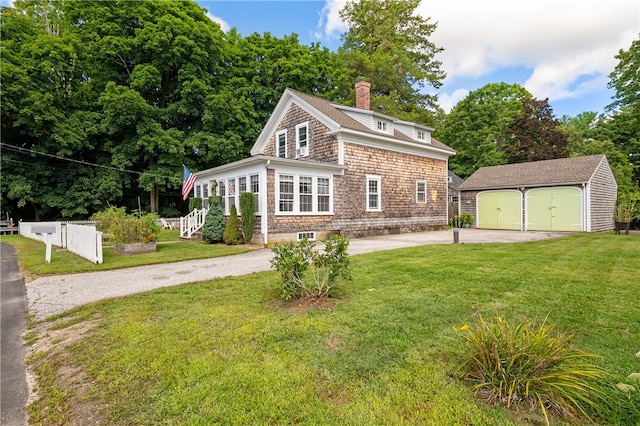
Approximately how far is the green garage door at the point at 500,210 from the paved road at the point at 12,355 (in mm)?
20742

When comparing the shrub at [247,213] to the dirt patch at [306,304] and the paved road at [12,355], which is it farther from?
the dirt patch at [306,304]

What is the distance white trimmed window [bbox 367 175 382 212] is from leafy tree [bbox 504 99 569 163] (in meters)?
19.1

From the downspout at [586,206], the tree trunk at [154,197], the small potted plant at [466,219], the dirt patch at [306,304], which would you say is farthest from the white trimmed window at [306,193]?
the tree trunk at [154,197]

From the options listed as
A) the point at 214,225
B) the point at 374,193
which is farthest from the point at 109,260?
the point at 374,193

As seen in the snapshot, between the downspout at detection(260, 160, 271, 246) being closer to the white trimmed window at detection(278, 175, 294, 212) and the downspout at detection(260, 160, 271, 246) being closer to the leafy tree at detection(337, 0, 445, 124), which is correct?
the white trimmed window at detection(278, 175, 294, 212)

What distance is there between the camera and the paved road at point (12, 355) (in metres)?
2.42

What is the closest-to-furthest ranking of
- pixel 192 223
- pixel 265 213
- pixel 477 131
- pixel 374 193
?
1. pixel 265 213
2. pixel 192 223
3. pixel 374 193
4. pixel 477 131

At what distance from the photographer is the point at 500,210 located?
61.5 feet

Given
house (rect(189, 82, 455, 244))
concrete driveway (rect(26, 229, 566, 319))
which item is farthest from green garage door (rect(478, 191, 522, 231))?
concrete driveway (rect(26, 229, 566, 319))

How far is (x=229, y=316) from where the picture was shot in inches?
161

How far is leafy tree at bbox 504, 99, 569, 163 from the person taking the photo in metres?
26.1

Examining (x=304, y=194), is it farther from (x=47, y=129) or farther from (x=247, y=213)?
(x=47, y=129)

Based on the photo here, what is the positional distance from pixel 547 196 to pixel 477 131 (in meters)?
15.0

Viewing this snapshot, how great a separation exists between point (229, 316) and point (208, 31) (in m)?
25.6
